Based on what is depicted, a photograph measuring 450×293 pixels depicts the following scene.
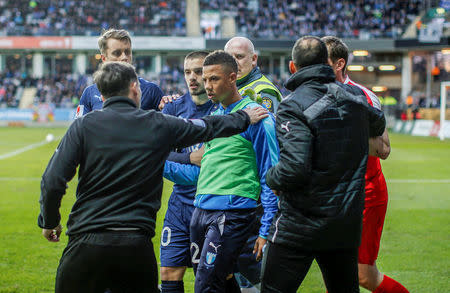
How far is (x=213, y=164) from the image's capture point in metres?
4.22

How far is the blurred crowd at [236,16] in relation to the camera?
170 feet

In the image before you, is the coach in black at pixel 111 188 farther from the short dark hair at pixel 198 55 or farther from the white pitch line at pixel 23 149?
the white pitch line at pixel 23 149

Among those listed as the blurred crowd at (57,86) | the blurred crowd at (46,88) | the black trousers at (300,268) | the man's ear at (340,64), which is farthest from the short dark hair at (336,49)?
the blurred crowd at (46,88)

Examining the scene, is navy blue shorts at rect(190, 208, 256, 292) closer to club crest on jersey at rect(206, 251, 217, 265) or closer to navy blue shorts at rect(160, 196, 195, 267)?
club crest on jersey at rect(206, 251, 217, 265)

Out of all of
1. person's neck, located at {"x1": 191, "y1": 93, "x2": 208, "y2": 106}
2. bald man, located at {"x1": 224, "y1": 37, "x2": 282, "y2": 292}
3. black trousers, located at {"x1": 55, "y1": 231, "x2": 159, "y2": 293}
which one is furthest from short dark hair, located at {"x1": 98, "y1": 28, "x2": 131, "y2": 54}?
black trousers, located at {"x1": 55, "y1": 231, "x2": 159, "y2": 293}

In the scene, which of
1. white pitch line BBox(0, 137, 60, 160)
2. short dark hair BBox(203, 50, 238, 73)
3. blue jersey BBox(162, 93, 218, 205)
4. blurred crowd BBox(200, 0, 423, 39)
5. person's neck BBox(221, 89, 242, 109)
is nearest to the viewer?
short dark hair BBox(203, 50, 238, 73)

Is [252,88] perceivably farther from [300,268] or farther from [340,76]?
[300,268]

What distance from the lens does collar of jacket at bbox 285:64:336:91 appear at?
11.6 ft

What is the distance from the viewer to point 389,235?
339 inches

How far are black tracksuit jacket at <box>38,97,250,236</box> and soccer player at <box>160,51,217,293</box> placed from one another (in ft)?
4.47

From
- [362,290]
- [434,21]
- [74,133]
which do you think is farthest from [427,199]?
[434,21]

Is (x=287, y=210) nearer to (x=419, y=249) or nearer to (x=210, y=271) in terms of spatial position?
(x=210, y=271)

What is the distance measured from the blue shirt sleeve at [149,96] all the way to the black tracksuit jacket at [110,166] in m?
1.91

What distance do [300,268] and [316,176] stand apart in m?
0.57
